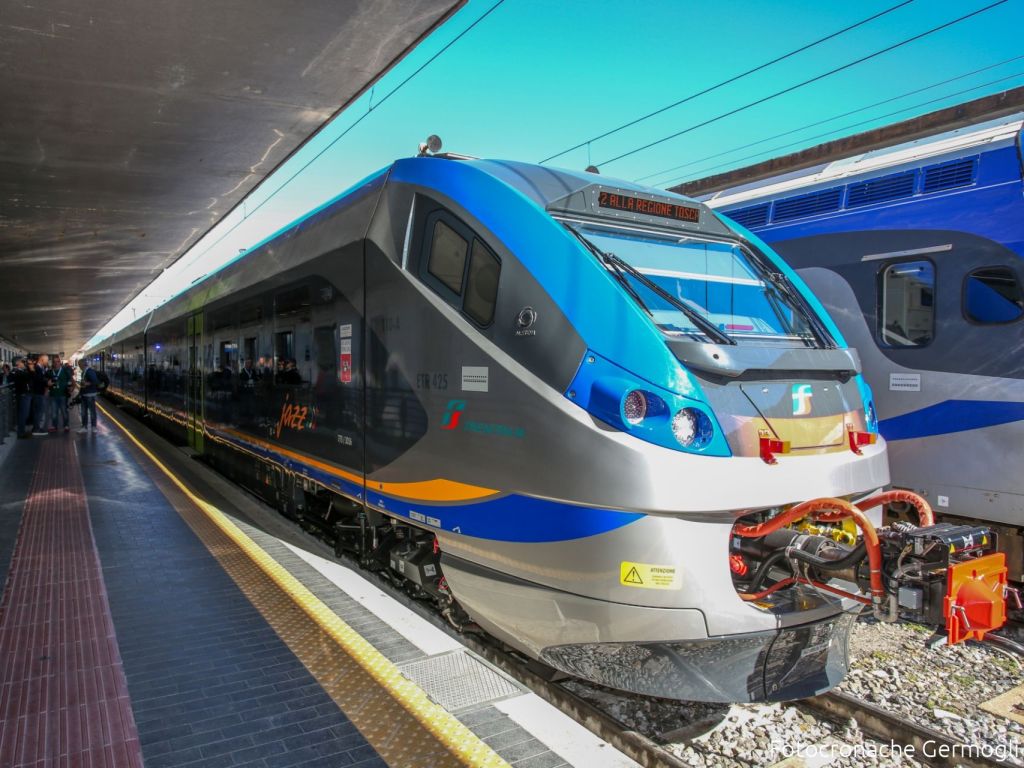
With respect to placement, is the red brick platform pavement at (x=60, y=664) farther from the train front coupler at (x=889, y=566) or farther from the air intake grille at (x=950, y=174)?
the air intake grille at (x=950, y=174)

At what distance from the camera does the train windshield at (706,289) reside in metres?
3.56

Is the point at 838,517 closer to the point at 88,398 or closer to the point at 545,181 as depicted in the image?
the point at 545,181

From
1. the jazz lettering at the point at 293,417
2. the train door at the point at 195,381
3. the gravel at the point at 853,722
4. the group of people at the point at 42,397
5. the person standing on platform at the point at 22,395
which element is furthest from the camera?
the group of people at the point at 42,397

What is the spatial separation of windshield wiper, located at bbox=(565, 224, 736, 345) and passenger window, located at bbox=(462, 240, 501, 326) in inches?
17.1

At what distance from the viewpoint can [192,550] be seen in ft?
21.3

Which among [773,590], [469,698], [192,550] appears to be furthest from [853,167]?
[192,550]

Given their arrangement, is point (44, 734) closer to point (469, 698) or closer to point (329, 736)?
point (329, 736)

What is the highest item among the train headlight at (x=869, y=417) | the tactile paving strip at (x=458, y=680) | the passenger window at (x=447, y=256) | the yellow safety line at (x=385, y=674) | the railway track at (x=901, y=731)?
the passenger window at (x=447, y=256)

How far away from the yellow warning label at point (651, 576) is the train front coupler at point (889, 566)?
0.51 m

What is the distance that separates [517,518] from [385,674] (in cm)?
123

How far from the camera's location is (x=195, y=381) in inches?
443

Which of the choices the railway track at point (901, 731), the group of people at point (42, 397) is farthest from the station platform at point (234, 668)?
the group of people at point (42, 397)

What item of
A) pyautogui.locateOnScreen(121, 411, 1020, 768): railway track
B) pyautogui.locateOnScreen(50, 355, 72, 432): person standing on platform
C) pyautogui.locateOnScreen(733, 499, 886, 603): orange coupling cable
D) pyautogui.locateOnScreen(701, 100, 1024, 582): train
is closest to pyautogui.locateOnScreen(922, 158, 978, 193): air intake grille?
pyautogui.locateOnScreen(701, 100, 1024, 582): train

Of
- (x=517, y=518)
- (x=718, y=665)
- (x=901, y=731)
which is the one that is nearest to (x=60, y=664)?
(x=517, y=518)
